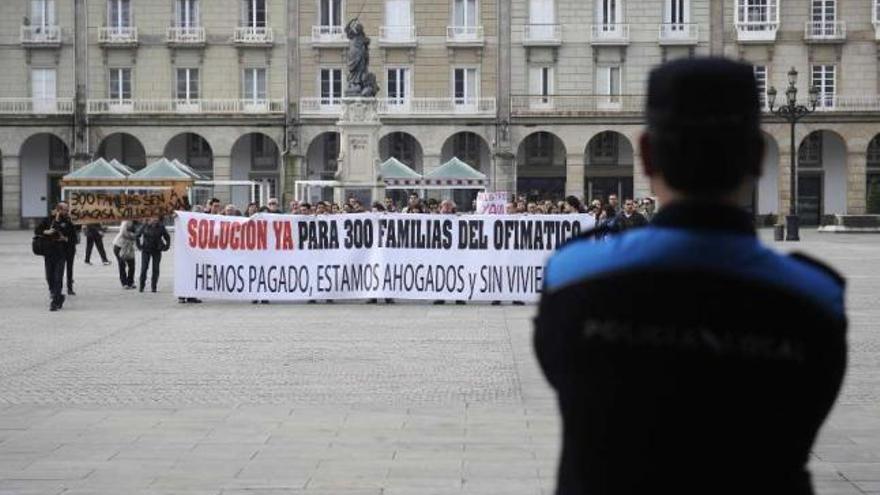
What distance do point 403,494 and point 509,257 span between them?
15.0 meters

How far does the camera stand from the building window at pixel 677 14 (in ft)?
198

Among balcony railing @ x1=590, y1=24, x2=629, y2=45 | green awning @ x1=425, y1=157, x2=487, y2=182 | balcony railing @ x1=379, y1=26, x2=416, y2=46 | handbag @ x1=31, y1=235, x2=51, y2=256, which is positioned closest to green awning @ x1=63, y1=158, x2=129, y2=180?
green awning @ x1=425, y1=157, x2=487, y2=182

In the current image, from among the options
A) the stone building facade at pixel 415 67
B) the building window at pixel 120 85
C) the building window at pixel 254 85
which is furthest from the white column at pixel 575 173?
the building window at pixel 120 85

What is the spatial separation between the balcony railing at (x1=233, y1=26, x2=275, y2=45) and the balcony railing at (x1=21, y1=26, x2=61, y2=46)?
745 centimetres

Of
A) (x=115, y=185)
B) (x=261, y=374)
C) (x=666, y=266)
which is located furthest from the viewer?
(x=115, y=185)

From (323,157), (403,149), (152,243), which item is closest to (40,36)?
(323,157)

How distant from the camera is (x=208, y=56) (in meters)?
60.3

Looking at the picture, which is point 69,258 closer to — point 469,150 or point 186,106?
point 186,106

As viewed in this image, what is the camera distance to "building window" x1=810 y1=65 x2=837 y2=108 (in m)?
60.0

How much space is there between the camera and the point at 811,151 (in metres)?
63.1

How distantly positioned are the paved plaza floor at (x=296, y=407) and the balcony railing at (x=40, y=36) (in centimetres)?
4181

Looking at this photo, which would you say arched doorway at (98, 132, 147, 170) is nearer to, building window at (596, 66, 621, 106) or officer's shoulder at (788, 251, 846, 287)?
building window at (596, 66, 621, 106)

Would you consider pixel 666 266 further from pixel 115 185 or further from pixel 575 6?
pixel 575 6

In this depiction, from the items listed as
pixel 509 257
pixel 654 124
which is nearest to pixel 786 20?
pixel 509 257
